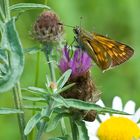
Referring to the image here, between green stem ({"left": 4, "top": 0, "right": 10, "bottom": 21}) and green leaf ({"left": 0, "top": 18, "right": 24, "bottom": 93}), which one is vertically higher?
green stem ({"left": 4, "top": 0, "right": 10, "bottom": 21})

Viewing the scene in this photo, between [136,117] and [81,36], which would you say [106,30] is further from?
[81,36]

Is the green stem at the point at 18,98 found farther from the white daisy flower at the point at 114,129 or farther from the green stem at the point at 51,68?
the white daisy flower at the point at 114,129

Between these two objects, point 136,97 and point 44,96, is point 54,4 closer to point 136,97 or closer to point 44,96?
point 136,97

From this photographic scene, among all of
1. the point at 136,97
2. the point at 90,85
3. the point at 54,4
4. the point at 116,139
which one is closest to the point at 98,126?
the point at 116,139

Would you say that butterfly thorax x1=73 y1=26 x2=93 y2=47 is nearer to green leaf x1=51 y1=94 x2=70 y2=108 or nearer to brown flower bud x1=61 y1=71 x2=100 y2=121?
brown flower bud x1=61 y1=71 x2=100 y2=121

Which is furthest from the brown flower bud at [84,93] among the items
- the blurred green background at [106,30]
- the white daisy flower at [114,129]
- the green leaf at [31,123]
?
the blurred green background at [106,30]

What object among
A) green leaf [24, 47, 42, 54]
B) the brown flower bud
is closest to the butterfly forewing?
the brown flower bud
